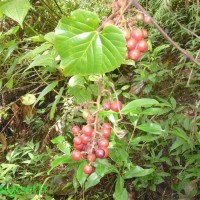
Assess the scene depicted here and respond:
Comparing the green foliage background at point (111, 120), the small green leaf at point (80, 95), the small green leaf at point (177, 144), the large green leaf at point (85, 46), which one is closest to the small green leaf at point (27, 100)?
the green foliage background at point (111, 120)

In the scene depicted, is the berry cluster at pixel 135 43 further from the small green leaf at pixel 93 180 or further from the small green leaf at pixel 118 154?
the small green leaf at pixel 93 180

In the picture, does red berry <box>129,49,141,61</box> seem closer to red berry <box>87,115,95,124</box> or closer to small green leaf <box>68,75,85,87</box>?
red berry <box>87,115,95,124</box>

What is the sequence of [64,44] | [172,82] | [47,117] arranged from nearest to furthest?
[64,44] → [172,82] → [47,117]

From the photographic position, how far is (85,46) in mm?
640

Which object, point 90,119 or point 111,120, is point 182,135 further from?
point 90,119

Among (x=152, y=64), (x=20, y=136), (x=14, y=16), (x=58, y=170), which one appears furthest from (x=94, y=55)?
(x=20, y=136)

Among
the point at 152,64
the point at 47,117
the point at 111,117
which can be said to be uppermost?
the point at 111,117

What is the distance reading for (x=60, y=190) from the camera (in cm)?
179

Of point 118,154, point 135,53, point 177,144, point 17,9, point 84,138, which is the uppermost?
point 17,9

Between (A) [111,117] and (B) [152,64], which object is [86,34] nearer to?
(A) [111,117]

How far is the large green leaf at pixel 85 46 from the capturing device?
0.63 metres

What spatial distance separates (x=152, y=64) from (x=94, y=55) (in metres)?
1.25

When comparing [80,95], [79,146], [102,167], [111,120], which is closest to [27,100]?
[80,95]

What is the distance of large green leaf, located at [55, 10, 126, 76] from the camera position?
0.63 metres
